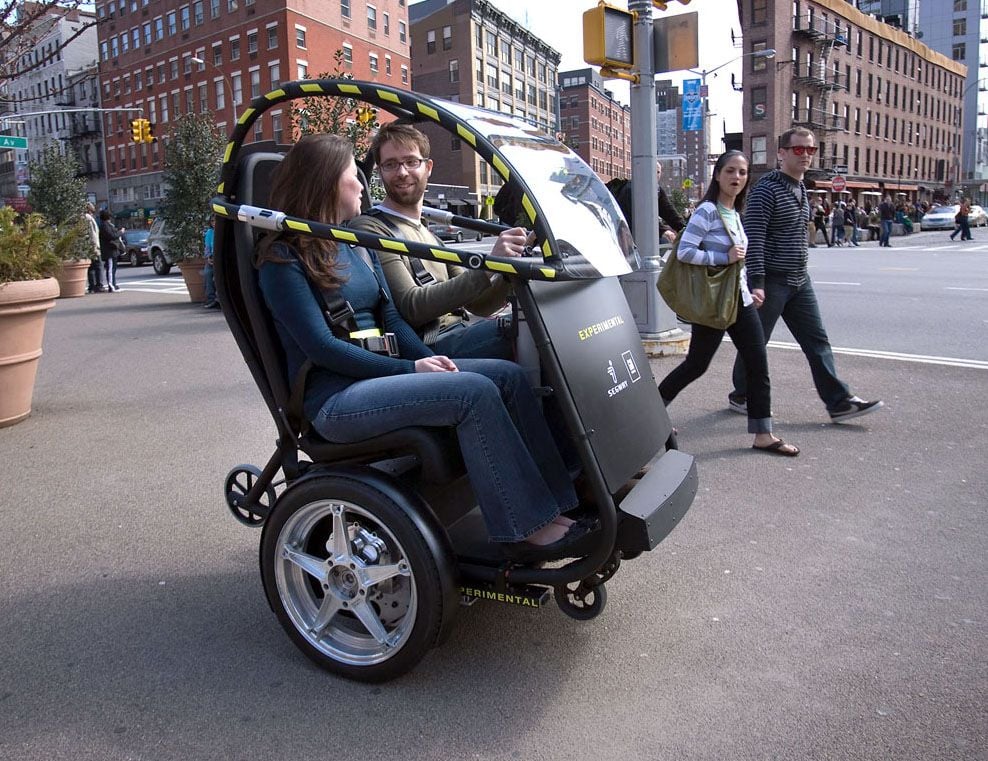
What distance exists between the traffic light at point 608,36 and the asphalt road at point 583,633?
422 centimetres

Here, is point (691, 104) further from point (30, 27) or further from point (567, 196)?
point (567, 196)

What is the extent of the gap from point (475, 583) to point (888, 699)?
1.38 m

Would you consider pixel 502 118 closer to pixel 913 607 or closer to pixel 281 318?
pixel 281 318

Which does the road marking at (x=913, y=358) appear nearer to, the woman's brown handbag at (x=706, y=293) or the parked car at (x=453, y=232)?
the woman's brown handbag at (x=706, y=293)

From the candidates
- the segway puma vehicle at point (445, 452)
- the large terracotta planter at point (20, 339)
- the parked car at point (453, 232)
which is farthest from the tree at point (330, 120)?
the segway puma vehicle at point (445, 452)

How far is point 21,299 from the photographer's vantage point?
642 cm

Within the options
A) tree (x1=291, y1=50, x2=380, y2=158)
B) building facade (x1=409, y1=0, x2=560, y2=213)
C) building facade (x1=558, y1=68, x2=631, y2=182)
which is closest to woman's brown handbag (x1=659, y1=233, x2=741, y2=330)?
tree (x1=291, y1=50, x2=380, y2=158)

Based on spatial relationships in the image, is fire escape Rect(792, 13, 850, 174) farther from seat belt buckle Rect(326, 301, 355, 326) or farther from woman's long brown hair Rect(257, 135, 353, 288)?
seat belt buckle Rect(326, 301, 355, 326)

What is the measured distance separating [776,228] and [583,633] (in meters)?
3.72

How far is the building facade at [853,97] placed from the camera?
65438 mm

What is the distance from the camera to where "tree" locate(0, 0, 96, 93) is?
638cm

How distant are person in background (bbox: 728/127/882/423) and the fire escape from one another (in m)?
66.4

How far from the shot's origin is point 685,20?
857 cm

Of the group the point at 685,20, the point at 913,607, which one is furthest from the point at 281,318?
the point at 685,20
